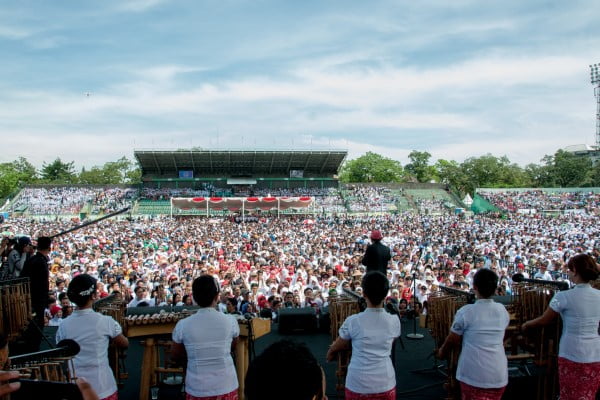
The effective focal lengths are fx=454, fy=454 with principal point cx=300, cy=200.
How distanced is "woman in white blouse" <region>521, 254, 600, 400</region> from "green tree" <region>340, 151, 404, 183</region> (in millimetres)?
69580

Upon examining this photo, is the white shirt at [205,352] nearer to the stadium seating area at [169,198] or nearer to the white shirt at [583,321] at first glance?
the white shirt at [583,321]

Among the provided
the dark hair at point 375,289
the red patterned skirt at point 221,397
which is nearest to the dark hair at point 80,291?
the red patterned skirt at point 221,397

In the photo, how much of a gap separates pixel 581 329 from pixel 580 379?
40 cm

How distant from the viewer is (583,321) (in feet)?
11.4

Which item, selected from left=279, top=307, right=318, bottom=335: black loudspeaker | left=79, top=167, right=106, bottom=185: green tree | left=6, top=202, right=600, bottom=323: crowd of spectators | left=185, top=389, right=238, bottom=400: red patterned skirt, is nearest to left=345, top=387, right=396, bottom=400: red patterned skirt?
left=185, top=389, right=238, bottom=400: red patterned skirt

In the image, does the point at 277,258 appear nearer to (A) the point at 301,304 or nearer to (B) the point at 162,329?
(A) the point at 301,304

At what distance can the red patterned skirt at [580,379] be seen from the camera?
3.49m

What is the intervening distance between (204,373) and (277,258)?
483 inches

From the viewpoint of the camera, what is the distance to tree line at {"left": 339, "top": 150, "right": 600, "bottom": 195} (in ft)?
200

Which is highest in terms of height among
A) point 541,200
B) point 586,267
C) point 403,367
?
point 586,267

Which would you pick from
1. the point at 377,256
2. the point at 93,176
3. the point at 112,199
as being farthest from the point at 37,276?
the point at 93,176

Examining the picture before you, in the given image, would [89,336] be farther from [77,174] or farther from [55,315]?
[77,174]

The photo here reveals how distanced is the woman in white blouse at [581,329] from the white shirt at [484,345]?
62 cm

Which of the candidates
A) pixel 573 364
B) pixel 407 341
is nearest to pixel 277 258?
pixel 407 341
